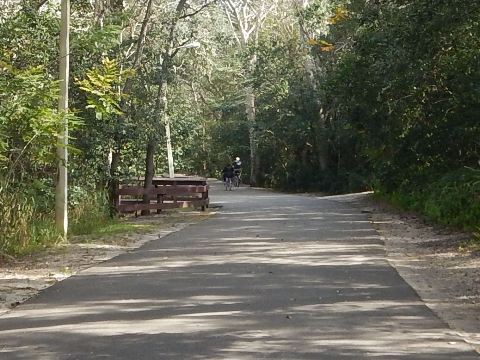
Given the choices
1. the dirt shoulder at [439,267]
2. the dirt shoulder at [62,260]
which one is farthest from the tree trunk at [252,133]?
the dirt shoulder at [439,267]

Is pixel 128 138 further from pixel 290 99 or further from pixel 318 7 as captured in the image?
pixel 290 99

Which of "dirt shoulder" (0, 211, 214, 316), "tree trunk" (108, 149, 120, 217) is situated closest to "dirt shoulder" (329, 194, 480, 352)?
"dirt shoulder" (0, 211, 214, 316)

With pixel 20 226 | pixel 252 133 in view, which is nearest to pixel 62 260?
pixel 20 226

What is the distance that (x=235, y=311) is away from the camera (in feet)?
27.4

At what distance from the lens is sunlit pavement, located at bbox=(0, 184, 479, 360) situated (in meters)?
6.68

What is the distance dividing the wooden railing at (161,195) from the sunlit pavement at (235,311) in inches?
362

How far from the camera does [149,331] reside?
7410 millimetres

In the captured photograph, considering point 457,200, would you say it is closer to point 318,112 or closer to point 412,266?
point 412,266

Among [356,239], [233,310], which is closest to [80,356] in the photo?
[233,310]

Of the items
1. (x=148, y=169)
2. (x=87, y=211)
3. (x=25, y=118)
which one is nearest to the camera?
(x=25, y=118)

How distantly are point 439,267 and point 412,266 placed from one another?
0.43 meters

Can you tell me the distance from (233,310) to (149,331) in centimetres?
128

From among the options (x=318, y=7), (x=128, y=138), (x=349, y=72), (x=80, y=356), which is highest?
(x=318, y=7)

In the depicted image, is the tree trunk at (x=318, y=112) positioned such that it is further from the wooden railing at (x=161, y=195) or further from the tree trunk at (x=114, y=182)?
the tree trunk at (x=114, y=182)
